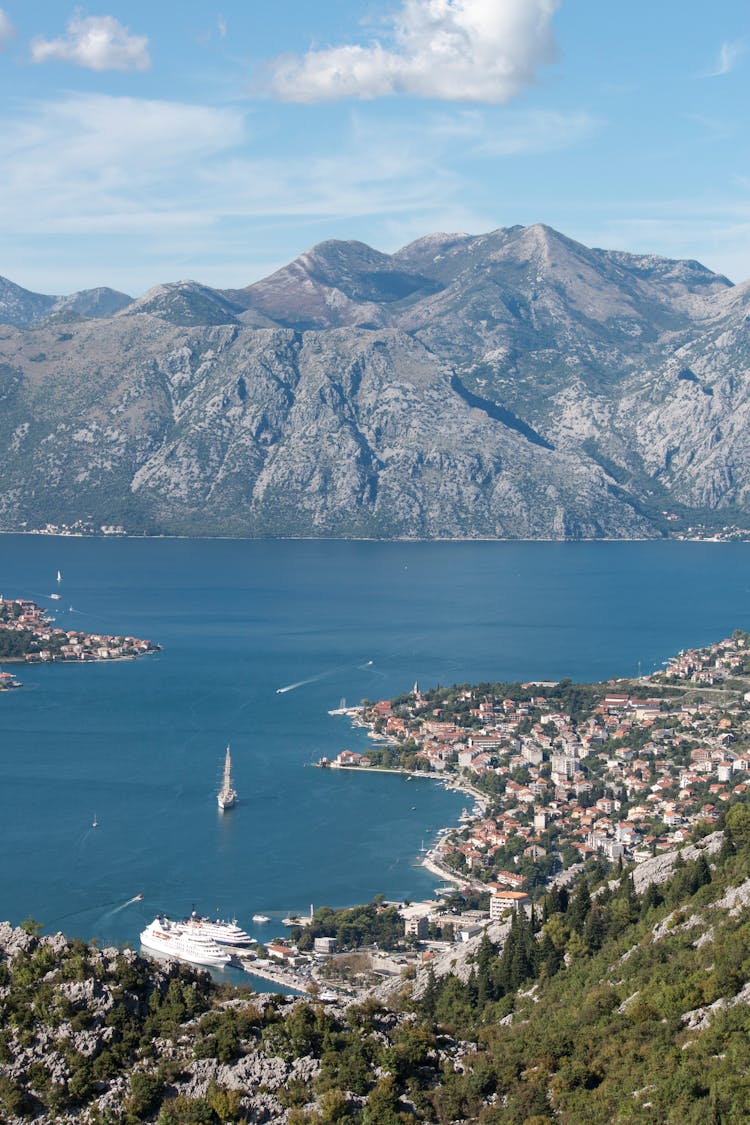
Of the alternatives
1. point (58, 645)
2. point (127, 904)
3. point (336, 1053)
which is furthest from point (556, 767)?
point (336, 1053)

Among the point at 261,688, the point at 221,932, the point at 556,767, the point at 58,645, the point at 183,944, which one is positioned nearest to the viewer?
the point at 183,944

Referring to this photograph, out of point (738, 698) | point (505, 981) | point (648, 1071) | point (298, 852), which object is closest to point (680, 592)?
point (738, 698)

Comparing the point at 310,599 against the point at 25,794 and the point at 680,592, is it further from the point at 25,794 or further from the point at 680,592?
the point at 25,794

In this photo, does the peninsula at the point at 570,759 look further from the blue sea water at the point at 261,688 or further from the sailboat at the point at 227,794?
the sailboat at the point at 227,794

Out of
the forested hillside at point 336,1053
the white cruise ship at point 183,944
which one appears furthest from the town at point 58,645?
the forested hillside at point 336,1053

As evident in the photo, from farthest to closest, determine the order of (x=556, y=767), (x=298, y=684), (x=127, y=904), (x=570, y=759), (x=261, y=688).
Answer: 1. (x=298, y=684)
2. (x=261, y=688)
3. (x=570, y=759)
4. (x=556, y=767)
5. (x=127, y=904)

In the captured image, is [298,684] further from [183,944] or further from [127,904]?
[183,944]
